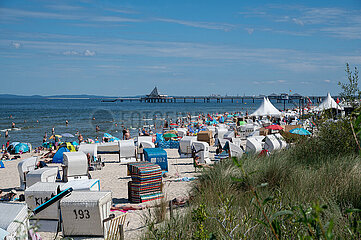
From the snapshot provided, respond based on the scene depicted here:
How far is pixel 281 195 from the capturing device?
4117 mm

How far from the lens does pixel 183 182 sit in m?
12.0

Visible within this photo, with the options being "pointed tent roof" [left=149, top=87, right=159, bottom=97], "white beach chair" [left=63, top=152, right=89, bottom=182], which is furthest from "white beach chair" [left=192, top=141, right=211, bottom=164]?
"pointed tent roof" [left=149, top=87, right=159, bottom=97]

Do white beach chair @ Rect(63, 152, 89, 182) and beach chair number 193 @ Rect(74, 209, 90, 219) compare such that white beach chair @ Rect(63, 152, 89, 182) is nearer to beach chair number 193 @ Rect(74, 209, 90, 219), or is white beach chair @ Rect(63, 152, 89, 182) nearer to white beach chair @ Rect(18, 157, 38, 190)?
white beach chair @ Rect(18, 157, 38, 190)

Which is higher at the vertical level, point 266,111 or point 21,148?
point 266,111

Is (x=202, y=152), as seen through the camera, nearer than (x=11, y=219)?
No

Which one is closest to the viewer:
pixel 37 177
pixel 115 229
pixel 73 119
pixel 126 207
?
pixel 115 229

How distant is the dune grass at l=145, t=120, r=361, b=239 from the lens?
3309 millimetres

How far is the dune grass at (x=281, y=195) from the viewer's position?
331cm

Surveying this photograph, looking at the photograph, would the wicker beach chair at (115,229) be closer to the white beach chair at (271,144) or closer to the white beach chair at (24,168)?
the white beach chair at (24,168)

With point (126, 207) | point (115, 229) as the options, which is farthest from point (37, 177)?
point (115, 229)

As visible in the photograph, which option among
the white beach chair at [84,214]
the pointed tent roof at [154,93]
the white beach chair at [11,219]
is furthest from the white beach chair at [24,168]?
the pointed tent roof at [154,93]

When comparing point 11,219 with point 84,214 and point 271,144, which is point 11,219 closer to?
point 84,214

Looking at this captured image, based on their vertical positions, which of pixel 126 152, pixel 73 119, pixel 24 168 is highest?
pixel 24 168

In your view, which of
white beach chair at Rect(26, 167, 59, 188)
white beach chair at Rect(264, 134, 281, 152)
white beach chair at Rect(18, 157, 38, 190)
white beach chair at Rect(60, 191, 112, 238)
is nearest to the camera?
white beach chair at Rect(60, 191, 112, 238)
